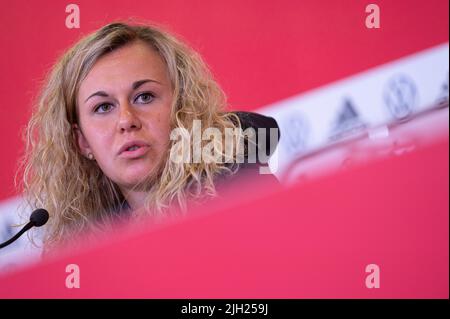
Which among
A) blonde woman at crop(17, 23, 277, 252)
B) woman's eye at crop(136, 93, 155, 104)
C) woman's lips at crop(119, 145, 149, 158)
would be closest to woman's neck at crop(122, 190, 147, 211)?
blonde woman at crop(17, 23, 277, 252)

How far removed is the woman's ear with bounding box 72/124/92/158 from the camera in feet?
7.06

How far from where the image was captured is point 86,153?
2.17 m

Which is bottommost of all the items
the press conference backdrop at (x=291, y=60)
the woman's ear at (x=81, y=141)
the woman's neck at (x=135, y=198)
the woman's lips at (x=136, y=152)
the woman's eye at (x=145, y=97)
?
the woman's neck at (x=135, y=198)

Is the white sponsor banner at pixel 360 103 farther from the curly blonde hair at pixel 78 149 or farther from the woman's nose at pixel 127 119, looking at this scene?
the woman's nose at pixel 127 119

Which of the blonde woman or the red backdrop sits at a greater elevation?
the red backdrop

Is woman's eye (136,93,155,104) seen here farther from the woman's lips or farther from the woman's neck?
the woman's neck

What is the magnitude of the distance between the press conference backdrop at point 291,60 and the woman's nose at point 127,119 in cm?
35

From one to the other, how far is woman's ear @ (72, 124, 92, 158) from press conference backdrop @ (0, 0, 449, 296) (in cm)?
20

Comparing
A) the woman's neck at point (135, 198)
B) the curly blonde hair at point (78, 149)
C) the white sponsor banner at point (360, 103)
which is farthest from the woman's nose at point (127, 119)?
the white sponsor banner at point (360, 103)

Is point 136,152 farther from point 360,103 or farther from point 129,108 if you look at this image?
point 360,103

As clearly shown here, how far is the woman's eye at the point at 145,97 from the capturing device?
210cm

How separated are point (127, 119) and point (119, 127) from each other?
44 millimetres

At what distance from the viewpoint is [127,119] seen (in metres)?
2.06
